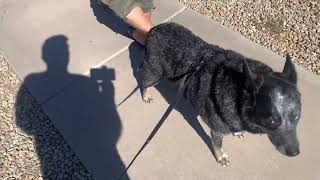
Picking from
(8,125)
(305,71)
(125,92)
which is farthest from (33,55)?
(305,71)

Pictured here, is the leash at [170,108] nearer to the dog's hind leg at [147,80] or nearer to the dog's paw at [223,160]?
the dog's hind leg at [147,80]

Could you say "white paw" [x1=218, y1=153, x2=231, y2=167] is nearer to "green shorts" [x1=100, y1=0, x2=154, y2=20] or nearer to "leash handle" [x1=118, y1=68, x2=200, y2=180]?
"leash handle" [x1=118, y1=68, x2=200, y2=180]

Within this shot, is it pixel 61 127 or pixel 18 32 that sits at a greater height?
pixel 18 32

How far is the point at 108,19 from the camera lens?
20.8 ft

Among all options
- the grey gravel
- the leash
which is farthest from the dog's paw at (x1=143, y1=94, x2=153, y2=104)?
the grey gravel

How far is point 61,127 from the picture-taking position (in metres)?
5.15

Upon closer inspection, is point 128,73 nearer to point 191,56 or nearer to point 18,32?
point 191,56

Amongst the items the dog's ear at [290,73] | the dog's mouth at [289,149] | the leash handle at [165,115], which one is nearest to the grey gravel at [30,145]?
the leash handle at [165,115]

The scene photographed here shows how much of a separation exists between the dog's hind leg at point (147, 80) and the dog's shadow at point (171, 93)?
0.23 m

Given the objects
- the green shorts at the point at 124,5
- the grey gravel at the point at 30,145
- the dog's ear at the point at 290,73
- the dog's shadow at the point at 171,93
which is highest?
the dog's ear at the point at 290,73

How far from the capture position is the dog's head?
323 centimetres

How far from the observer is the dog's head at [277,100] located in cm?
323

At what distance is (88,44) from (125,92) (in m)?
1.15

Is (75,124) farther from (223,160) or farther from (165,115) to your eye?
(223,160)
